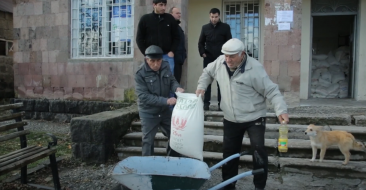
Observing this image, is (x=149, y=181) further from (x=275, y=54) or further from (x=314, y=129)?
(x=275, y=54)

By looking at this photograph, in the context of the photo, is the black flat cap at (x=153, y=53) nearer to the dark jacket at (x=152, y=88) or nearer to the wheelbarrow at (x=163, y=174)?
the dark jacket at (x=152, y=88)

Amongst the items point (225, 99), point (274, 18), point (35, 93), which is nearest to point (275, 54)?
point (274, 18)

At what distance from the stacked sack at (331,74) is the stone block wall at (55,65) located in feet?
17.9

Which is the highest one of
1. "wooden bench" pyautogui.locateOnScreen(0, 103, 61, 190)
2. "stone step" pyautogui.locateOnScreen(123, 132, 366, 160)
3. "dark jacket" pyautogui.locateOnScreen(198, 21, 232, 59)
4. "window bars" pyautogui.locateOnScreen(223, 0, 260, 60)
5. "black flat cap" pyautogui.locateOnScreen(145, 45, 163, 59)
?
"window bars" pyautogui.locateOnScreen(223, 0, 260, 60)

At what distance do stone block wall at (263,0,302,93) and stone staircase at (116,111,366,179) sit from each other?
1.36 metres

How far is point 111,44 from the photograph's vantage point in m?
8.36

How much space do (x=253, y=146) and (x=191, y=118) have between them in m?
0.77

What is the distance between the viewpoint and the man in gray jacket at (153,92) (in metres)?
4.04

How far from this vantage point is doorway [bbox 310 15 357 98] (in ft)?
31.1

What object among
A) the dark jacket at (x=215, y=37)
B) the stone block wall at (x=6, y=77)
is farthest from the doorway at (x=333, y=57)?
the stone block wall at (x=6, y=77)

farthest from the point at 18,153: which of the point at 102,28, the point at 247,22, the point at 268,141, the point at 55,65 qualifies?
the point at 247,22

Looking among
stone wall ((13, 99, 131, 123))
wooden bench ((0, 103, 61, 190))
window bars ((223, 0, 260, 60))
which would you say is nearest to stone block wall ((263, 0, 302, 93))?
window bars ((223, 0, 260, 60))

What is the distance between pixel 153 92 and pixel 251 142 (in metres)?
1.38

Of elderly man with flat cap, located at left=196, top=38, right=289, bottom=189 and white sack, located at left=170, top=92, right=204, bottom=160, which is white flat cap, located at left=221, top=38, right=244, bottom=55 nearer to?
elderly man with flat cap, located at left=196, top=38, right=289, bottom=189
